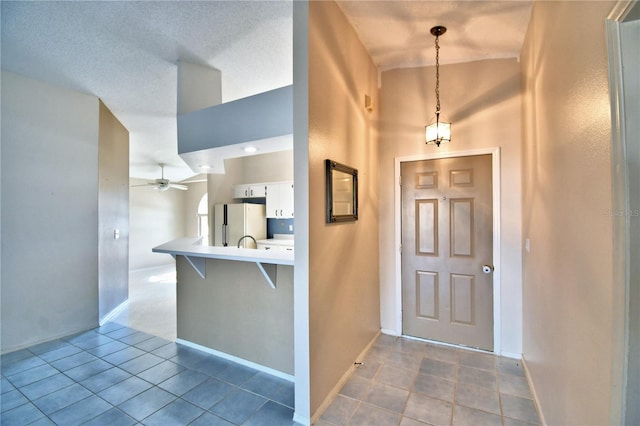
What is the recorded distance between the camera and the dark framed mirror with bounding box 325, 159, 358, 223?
6.73ft

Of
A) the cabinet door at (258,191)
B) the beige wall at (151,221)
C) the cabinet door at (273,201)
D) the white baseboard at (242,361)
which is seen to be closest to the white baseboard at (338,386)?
the white baseboard at (242,361)

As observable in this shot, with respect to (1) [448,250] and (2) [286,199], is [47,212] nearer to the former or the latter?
(2) [286,199]

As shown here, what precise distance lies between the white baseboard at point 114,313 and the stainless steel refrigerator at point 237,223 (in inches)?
71.3

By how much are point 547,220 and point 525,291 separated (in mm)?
1031

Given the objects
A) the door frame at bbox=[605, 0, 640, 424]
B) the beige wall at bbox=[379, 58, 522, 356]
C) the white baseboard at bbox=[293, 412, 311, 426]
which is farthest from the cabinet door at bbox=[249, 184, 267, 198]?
the door frame at bbox=[605, 0, 640, 424]

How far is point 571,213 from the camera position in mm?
1316

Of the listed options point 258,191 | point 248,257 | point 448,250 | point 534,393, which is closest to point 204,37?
point 248,257

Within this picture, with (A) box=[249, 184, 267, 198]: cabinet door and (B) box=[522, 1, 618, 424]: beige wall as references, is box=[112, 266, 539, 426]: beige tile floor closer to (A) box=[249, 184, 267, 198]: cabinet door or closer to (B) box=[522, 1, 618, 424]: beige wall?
(B) box=[522, 1, 618, 424]: beige wall

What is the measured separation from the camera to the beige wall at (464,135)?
2.62 m

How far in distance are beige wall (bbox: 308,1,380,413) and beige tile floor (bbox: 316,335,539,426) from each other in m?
0.19

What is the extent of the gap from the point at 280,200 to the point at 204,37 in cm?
316

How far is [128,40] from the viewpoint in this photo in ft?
7.93

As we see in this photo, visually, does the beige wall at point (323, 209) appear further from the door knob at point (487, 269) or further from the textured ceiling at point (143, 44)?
the door knob at point (487, 269)

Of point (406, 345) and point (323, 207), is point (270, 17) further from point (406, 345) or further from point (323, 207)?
point (406, 345)
